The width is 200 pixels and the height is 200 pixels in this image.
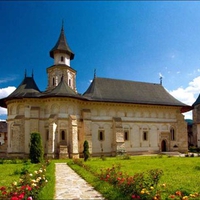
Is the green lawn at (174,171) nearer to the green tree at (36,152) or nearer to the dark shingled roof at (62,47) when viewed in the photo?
the green tree at (36,152)

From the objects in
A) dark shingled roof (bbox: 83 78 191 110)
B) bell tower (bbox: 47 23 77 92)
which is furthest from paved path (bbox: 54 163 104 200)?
bell tower (bbox: 47 23 77 92)

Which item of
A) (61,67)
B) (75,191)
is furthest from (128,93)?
(75,191)

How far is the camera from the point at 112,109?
2678 centimetres

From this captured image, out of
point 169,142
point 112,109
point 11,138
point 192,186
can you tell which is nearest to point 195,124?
point 169,142

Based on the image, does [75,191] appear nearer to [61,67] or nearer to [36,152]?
[36,152]

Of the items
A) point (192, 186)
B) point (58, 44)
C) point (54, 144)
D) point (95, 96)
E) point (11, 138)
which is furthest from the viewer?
point (58, 44)

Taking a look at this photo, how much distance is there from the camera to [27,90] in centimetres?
2481

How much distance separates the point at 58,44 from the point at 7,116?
425 inches

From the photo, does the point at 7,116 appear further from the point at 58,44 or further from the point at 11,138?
the point at 58,44

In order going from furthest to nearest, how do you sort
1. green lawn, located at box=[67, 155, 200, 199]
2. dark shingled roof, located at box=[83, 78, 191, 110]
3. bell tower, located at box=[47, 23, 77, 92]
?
bell tower, located at box=[47, 23, 77, 92] → dark shingled roof, located at box=[83, 78, 191, 110] → green lawn, located at box=[67, 155, 200, 199]

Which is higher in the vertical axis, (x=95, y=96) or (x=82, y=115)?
(x=95, y=96)

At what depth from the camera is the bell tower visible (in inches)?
1076

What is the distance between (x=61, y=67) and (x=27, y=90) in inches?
200

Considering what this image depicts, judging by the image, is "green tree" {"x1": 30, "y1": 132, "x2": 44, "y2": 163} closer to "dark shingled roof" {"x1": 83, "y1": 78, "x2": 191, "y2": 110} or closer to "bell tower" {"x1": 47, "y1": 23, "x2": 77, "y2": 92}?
"dark shingled roof" {"x1": 83, "y1": 78, "x2": 191, "y2": 110}
